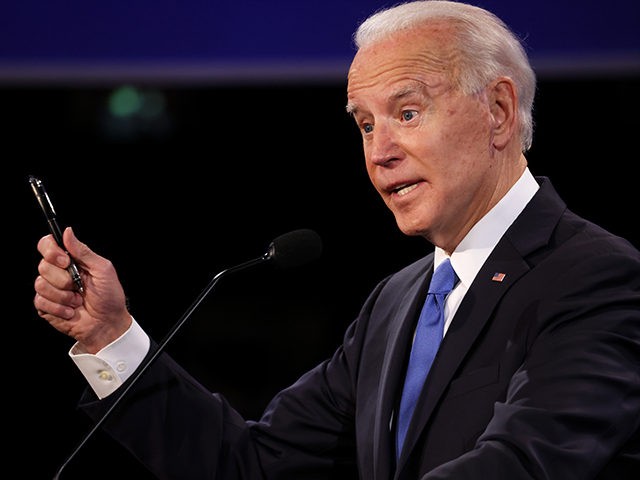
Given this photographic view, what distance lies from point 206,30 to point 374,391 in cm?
154

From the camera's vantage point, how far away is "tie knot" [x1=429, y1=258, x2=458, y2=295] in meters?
1.97

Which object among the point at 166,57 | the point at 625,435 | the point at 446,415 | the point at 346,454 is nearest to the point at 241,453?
the point at 346,454

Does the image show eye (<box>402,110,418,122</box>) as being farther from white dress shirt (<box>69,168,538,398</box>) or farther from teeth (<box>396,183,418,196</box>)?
white dress shirt (<box>69,168,538,398</box>)

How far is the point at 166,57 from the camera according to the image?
3188 mm

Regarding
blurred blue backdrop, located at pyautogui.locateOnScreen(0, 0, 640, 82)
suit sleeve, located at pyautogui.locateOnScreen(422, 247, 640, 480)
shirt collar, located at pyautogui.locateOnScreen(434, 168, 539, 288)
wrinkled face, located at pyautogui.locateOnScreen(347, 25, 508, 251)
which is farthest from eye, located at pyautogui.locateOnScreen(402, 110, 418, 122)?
blurred blue backdrop, located at pyautogui.locateOnScreen(0, 0, 640, 82)

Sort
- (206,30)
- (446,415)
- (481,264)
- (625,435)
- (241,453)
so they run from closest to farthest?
(625,435)
(446,415)
(481,264)
(241,453)
(206,30)

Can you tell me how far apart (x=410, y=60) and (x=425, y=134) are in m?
0.14

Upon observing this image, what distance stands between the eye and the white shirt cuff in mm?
659

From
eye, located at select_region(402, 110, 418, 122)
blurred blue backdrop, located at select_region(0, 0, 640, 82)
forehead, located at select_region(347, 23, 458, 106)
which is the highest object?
blurred blue backdrop, located at select_region(0, 0, 640, 82)

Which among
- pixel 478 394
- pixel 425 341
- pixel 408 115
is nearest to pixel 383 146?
pixel 408 115

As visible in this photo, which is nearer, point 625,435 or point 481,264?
point 625,435

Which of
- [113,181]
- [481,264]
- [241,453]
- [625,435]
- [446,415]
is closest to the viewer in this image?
[625,435]

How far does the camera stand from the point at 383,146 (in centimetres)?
194

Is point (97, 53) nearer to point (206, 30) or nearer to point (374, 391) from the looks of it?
point (206, 30)
